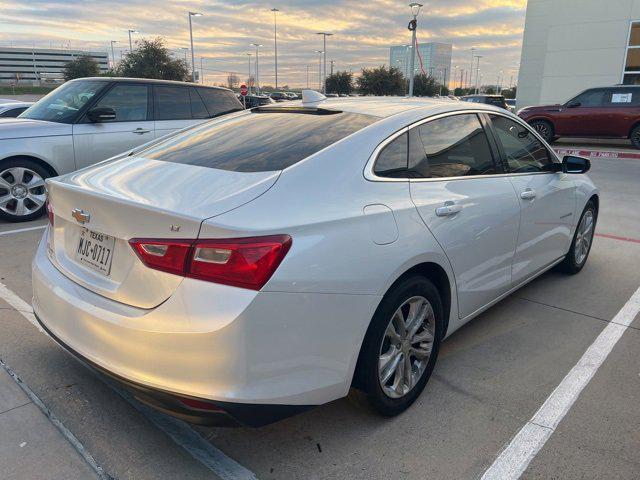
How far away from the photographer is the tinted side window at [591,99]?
51.3ft

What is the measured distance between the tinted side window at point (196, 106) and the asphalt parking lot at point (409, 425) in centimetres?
471

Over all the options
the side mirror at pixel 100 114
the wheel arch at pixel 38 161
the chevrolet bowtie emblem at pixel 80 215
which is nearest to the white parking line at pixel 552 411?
the chevrolet bowtie emblem at pixel 80 215

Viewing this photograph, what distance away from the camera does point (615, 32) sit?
22.1 metres

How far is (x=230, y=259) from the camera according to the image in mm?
1951

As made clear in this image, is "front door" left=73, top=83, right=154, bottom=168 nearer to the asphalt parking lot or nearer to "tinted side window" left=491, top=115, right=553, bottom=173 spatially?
the asphalt parking lot

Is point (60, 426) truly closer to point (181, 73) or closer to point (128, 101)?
point (128, 101)

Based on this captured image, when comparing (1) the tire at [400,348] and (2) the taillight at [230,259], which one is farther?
(1) the tire at [400,348]

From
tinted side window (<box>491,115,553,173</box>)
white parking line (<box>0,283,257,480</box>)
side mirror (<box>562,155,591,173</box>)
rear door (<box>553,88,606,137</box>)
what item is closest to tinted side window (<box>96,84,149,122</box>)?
white parking line (<box>0,283,257,480</box>)

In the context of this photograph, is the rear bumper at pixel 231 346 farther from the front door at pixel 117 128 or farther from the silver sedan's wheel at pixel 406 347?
the front door at pixel 117 128

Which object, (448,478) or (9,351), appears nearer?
(448,478)

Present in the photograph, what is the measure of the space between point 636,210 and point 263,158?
7.22 metres

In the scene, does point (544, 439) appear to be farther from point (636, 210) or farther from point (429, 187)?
point (636, 210)

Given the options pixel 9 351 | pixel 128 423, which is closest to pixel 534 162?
pixel 128 423

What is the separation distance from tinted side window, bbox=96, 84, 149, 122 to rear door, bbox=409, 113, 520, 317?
5342 mm
